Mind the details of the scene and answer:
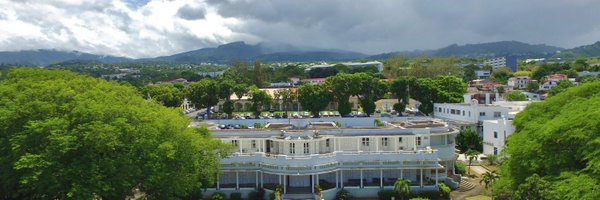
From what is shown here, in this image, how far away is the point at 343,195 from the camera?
34.3 meters

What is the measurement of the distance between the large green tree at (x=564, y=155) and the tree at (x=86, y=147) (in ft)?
57.0

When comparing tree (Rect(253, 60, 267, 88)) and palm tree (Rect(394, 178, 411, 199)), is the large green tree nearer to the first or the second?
palm tree (Rect(394, 178, 411, 199))

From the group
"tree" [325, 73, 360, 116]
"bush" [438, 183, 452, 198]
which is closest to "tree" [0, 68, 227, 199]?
"bush" [438, 183, 452, 198]

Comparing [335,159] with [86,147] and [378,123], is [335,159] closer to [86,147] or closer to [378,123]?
[378,123]

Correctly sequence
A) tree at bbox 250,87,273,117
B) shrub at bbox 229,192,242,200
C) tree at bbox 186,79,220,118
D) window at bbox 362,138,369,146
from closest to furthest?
A: shrub at bbox 229,192,242,200, window at bbox 362,138,369,146, tree at bbox 186,79,220,118, tree at bbox 250,87,273,117

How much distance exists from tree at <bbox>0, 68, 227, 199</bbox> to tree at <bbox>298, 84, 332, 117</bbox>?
34.0 metres

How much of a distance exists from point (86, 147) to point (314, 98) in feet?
131

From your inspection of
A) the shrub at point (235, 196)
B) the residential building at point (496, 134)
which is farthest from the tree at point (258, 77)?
the shrub at point (235, 196)

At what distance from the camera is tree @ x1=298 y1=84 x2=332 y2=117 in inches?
2461

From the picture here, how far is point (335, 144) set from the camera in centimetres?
3753

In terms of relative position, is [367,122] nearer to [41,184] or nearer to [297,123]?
[297,123]

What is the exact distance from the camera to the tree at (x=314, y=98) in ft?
205

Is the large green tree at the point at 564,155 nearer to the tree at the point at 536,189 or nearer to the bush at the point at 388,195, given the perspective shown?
the tree at the point at 536,189

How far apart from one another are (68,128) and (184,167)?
20.7ft
